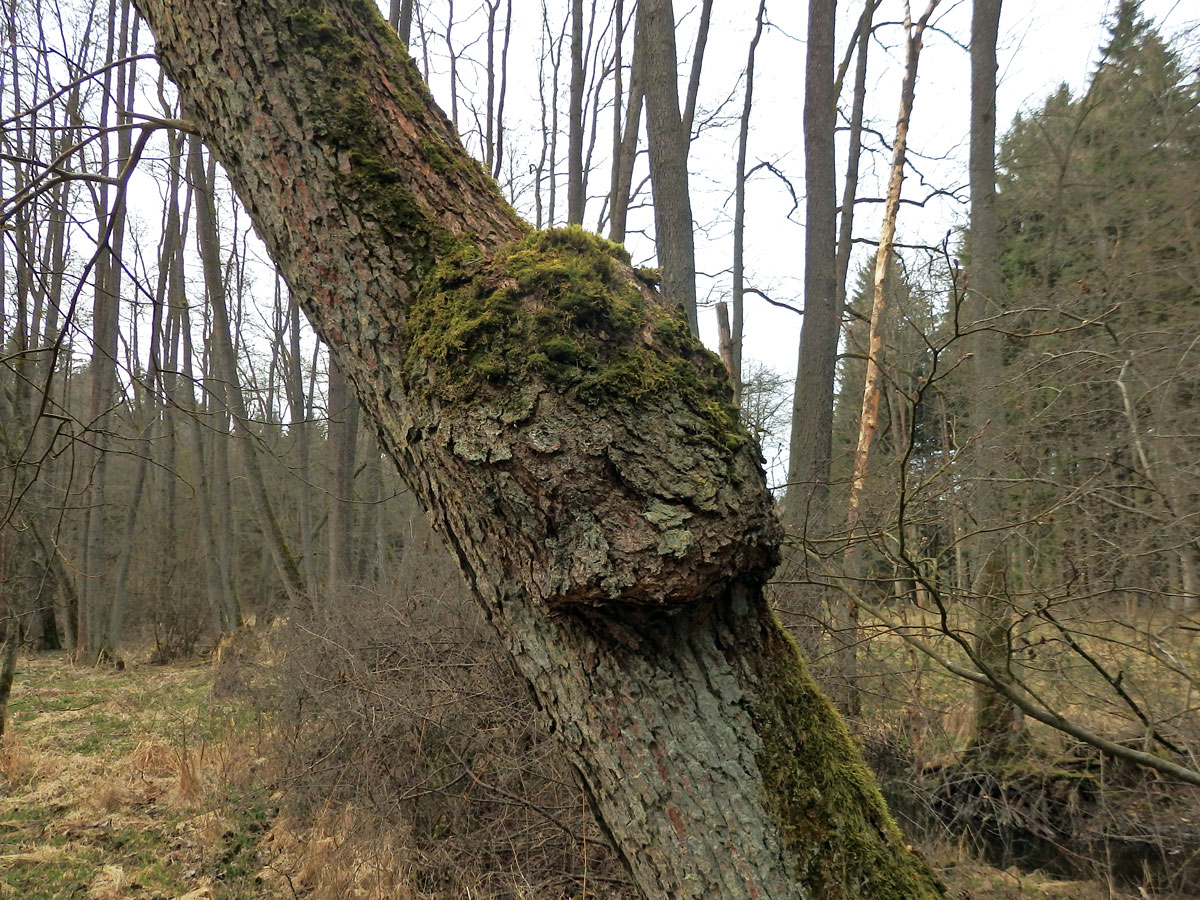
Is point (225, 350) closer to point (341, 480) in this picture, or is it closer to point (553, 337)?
point (341, 480)

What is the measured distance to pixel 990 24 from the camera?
7.89 m

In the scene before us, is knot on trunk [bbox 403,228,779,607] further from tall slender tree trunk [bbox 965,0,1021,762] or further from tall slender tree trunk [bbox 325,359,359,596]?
tall slender tree trunk [bbox 325,359,359,596]

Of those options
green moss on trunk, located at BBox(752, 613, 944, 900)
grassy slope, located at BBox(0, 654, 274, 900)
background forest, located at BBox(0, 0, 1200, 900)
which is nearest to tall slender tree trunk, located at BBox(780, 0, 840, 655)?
background forest, located at BBox(0, 0, 1200, 900)

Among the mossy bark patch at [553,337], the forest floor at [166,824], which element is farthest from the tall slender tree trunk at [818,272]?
the mossy bark patch at [553,337]

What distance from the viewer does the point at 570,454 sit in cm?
129

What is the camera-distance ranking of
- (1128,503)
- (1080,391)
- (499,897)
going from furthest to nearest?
(1080,391)
(1128,503)
(499,897)

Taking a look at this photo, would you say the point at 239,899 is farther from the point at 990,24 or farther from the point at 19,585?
the point at 990,24

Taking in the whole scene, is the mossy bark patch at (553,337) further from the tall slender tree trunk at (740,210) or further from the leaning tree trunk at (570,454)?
the tall slender tree trunk at (740,210)

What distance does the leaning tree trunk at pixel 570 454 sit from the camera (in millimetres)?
1294

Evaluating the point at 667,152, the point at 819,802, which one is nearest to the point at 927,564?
the point at 819,802

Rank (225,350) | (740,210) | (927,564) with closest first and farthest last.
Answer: (927,564), (225,350), (740,210)

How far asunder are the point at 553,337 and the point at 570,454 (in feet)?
0.77

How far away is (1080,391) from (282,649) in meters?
7.05

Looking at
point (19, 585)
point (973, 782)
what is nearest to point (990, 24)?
point (973, 782)
